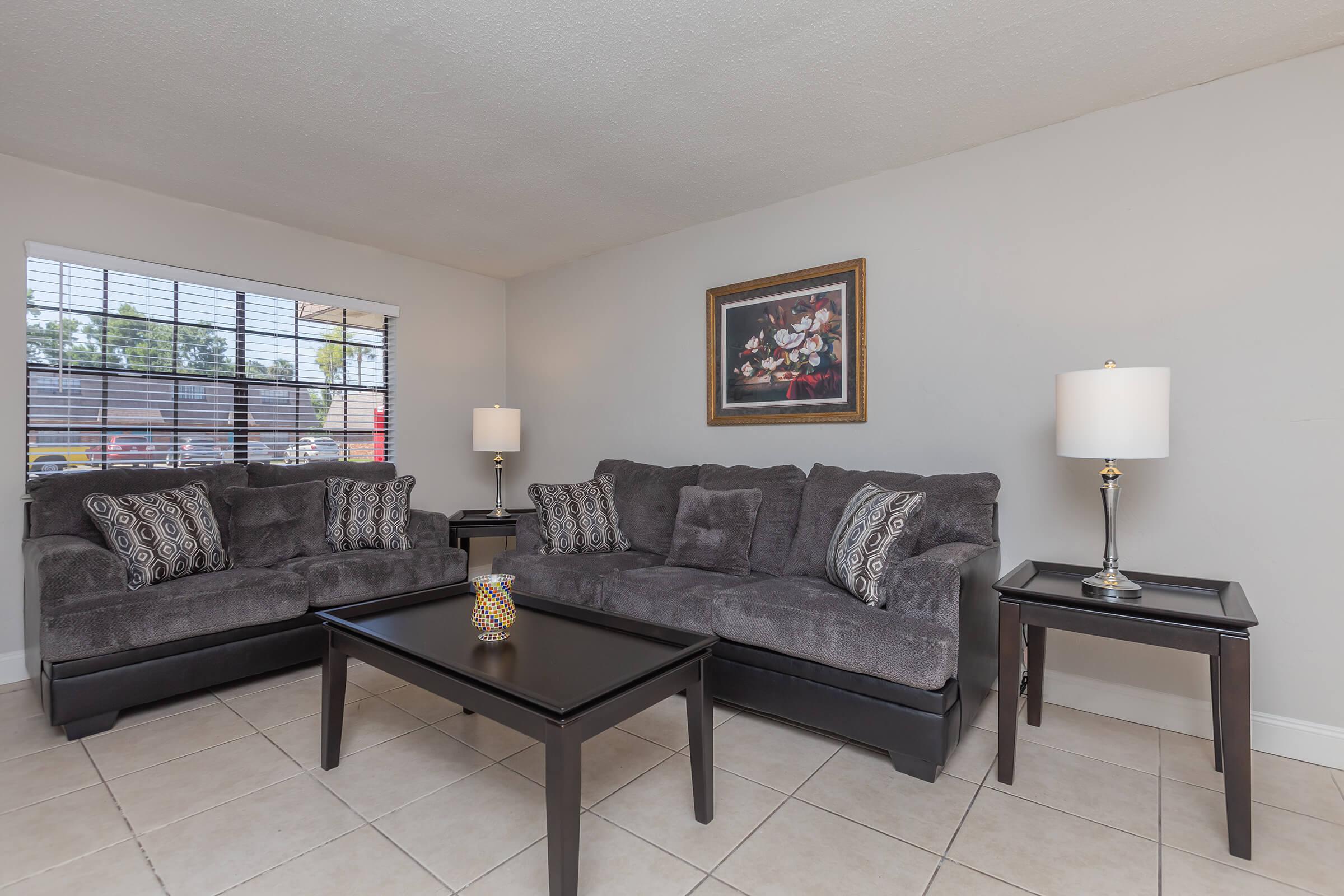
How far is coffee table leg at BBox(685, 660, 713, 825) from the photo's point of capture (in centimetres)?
179

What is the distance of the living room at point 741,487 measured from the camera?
5.78 ft

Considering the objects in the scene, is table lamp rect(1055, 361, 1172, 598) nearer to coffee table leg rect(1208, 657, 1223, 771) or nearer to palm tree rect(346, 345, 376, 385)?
coffee table leg rect(1208, 657, 1223, 771)

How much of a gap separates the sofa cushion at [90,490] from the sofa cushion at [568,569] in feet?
4.87

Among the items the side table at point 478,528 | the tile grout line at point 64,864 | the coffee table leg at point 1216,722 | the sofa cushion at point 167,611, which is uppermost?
the side table at point 478,528

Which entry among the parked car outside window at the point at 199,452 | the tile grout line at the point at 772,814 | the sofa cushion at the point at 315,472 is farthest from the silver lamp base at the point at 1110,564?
the parked car outside window at the point at 199,452

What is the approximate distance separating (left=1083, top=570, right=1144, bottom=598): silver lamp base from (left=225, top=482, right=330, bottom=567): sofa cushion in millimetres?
3573

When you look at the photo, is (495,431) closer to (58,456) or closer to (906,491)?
(58,456)

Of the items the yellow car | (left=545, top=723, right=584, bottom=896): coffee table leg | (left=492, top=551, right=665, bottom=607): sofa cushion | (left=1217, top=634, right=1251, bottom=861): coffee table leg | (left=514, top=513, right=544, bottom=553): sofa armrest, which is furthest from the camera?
(left=514, top=513, right=544, bottom=553): sofa armrest

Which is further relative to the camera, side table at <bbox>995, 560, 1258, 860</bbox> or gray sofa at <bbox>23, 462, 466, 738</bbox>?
gray sofa at <bbox>23, 462, 466, 738</bbox>

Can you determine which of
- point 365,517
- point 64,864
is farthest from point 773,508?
point 64,864

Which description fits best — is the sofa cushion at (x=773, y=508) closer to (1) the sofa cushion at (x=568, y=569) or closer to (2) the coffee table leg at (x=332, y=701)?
(1) the sofa cushion at (x=568, y=569)

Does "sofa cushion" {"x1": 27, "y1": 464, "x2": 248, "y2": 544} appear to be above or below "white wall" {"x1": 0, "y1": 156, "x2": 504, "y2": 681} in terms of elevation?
below

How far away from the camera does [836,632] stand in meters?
2.17

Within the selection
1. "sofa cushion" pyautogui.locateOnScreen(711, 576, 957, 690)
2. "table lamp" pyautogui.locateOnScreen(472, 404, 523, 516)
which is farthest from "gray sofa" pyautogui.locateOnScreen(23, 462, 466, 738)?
"sofa cushion" pyautogui.locateOnScreen(711, 576, 957, 690)
